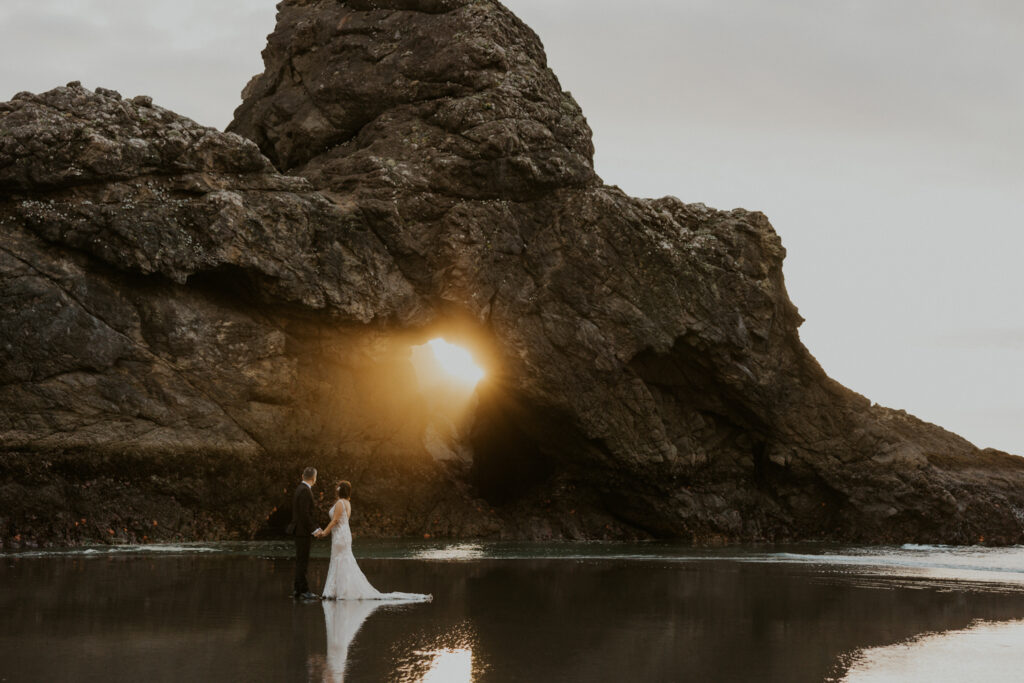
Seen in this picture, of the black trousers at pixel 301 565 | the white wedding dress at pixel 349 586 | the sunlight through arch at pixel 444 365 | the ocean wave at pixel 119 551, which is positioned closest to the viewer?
the black trousers at pixel 301 565

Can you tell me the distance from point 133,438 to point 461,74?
18250mm

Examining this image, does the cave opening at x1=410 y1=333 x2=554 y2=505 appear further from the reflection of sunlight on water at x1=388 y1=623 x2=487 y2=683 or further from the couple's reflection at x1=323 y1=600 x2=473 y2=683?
the reflection of sunlight on water at x1=388 y1=623 x2=487 y2=683

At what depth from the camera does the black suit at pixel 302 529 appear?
16.4 meters

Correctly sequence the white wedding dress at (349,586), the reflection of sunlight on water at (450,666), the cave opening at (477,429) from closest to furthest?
the reflection of sunlight on water at (450,666) → the white wedding dress at (349,586) → the cave opening at (477,429)

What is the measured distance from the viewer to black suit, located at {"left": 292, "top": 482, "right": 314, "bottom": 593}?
16359mm

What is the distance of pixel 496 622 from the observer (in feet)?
46.8

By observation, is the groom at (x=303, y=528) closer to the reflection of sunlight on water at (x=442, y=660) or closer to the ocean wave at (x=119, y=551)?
the reflection of sunlight on water at (x=442, y=660)

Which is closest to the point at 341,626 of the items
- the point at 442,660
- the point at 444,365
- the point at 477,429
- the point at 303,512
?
the point at 442,660

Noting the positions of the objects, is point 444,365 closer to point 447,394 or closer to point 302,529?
point 447,394

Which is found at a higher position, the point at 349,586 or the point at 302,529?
the point at 302,529

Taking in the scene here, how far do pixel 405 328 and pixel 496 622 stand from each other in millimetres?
20088

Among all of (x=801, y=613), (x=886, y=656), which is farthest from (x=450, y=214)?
(x=886, y=656)

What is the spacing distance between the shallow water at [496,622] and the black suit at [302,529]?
61cm

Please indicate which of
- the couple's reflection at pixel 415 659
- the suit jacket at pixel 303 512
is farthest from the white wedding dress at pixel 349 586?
the couple's reflection at pixel 415 659
